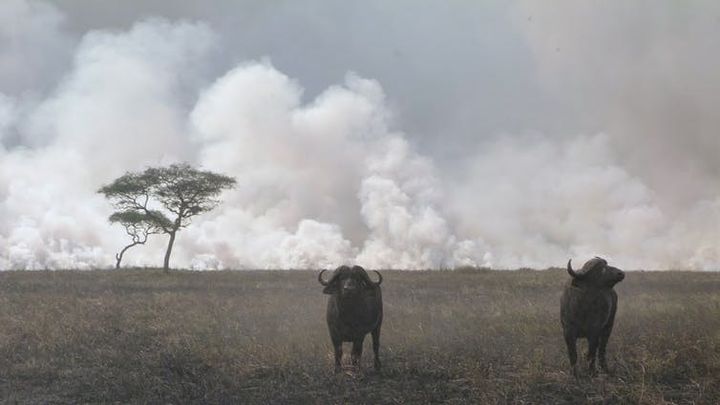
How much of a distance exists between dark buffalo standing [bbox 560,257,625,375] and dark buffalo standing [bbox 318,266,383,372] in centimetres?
289

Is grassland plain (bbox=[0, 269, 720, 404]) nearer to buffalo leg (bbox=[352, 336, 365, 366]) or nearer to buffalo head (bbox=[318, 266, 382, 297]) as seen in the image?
buffalo leg (bbox=[352, 336, 365, 366])

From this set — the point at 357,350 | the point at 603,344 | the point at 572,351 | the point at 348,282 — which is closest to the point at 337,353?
the point at 357,350

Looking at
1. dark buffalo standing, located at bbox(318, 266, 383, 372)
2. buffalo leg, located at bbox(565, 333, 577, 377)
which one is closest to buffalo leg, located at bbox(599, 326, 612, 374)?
buffalo leg, located at bbox(565, 333, 577, 377)

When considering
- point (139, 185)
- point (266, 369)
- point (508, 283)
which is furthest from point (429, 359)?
point (139, 185)

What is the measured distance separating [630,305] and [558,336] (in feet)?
18.1

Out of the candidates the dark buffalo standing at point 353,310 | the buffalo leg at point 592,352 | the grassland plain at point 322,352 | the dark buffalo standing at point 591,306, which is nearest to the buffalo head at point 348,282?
the dark buffalo standing at point 353,310

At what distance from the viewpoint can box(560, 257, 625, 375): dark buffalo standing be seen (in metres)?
8.59

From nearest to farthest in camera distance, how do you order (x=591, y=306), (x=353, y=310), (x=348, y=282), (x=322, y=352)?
(x=591, y=306)
(x=348, y=282)
(x=353, y=310)
(x=322, y=352)

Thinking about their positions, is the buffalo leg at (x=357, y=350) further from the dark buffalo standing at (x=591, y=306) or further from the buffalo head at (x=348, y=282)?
the dark buffalo standing at (x=591, y=306)

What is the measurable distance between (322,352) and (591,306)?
4.52 m

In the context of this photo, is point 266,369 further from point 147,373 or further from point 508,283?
point 508,283

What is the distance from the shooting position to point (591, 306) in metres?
8.59

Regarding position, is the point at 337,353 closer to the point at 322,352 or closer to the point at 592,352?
the point at 322,352

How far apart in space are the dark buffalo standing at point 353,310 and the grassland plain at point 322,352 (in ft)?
1.48
